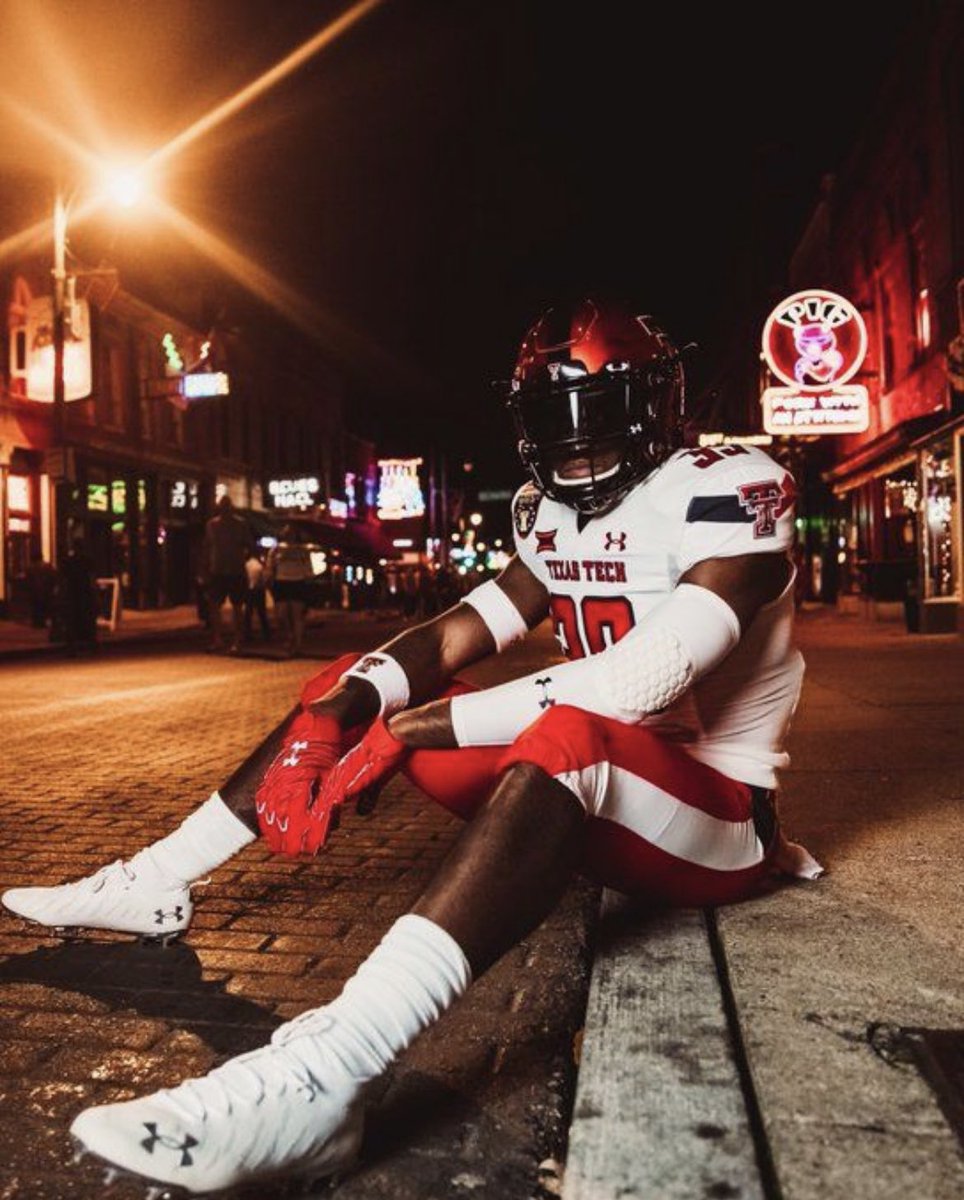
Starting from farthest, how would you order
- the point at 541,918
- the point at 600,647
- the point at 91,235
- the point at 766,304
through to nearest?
the point at 766,304
the point at 91,235
the point at 600,647
the point at 541,918

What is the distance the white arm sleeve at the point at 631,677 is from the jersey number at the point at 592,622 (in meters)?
0.39

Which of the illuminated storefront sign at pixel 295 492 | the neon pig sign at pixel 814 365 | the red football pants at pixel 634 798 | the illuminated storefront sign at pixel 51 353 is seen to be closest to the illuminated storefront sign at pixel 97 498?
the illuminated storefront sign at pixel 51 353

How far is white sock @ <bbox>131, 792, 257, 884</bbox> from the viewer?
245 cm

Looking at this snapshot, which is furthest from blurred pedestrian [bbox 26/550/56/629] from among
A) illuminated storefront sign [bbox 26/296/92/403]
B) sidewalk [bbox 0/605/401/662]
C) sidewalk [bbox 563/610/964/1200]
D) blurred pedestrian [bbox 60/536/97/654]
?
sidewalk [bbox 563/610/964/1200]

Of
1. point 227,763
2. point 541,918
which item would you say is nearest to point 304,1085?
point 541,918

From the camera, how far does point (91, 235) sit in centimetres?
2883

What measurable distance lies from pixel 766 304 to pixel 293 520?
18.5 meters

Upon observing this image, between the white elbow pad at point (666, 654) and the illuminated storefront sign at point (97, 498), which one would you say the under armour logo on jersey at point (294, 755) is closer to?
the white elbow pad at point (666, 654)

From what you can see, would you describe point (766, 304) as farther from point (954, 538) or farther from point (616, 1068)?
point (616, 1068)

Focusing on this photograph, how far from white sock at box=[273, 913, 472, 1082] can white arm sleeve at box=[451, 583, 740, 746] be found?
572mm

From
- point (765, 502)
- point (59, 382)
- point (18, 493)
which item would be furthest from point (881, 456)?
point (765, 502)

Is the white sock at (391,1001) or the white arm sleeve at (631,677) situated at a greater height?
the white arm sleeve at (631,677)

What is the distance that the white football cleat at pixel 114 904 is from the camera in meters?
2.55

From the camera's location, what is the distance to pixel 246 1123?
148 centimetres
